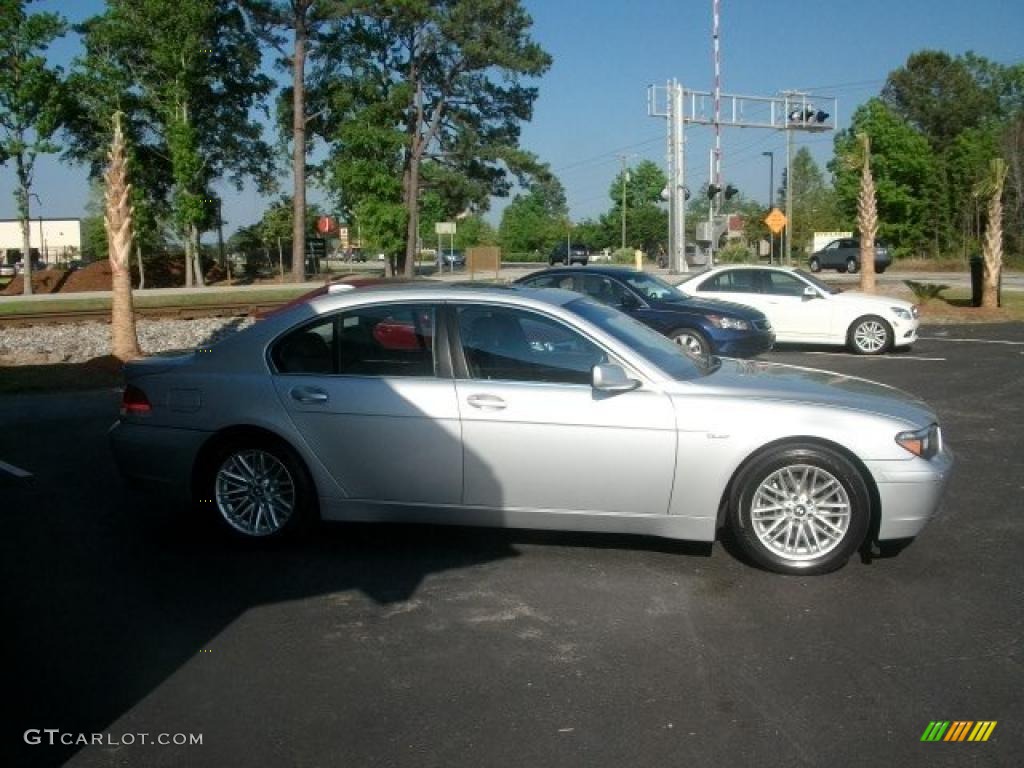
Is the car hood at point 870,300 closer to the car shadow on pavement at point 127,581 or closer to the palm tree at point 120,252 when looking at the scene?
the palm tree at point 120,252

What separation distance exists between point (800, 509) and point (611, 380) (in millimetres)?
1197

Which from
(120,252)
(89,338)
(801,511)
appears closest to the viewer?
(801,511)

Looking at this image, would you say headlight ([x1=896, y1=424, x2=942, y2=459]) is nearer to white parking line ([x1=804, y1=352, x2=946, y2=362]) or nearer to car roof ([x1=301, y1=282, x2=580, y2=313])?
car roof ([x1=301, y1=282, x2=580, y2=313])

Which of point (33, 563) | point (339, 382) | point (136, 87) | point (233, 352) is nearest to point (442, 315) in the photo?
point (339, 382)

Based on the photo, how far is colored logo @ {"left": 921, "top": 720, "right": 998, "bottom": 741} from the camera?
12.9 feet

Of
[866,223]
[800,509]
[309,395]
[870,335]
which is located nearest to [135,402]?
[309,395]

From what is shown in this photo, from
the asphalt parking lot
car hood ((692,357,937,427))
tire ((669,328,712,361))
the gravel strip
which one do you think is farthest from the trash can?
car hood ((692,357,937,427))

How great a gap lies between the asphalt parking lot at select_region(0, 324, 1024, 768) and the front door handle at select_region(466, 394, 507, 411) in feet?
2.92

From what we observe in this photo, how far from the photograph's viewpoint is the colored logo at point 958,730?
3920 millimetres

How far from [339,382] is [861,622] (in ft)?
9.99

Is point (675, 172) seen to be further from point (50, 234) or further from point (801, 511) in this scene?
point (50, 234)

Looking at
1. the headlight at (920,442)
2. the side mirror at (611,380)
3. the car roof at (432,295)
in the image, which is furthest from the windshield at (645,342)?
the headlight at (920,442)

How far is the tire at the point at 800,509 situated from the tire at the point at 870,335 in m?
11.9

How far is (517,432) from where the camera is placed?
5.77 m
